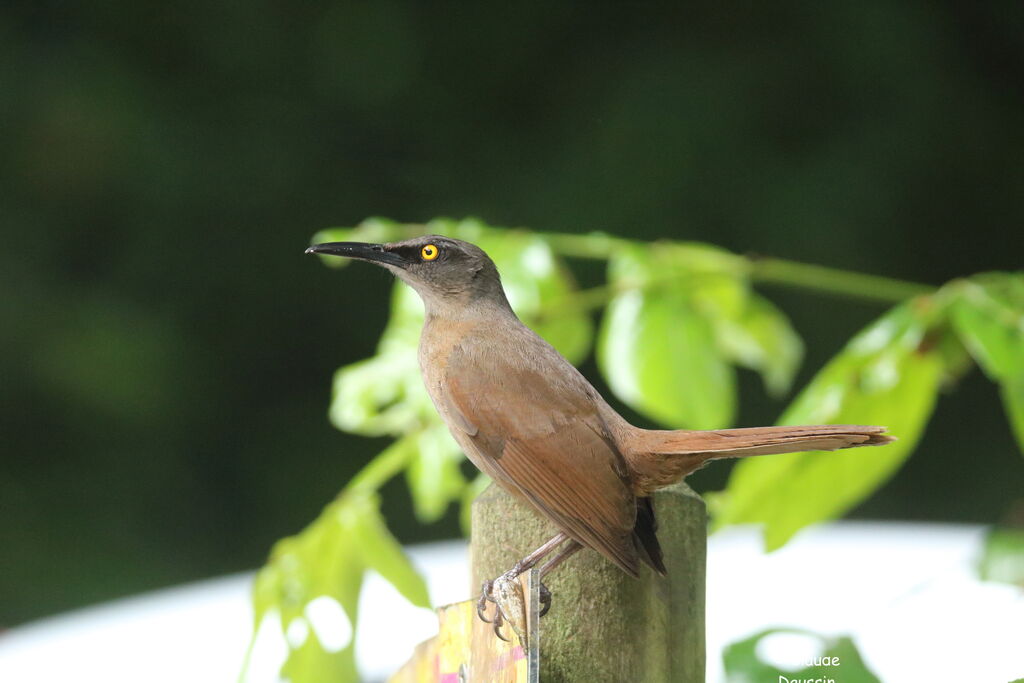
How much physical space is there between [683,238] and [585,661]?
295 centimetres

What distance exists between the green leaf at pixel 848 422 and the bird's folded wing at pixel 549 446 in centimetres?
37

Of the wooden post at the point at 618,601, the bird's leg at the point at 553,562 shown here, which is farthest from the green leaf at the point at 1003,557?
the bird's leg at the point at 553,562

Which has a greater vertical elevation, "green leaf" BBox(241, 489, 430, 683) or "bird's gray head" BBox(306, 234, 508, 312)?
"bird's gray head" BBox(306, 234, 508, 312)

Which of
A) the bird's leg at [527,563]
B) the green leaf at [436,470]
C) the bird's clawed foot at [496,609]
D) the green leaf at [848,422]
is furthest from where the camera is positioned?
the green leaf at [436,470]

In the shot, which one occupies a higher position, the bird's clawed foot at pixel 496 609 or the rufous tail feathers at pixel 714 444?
the rufous tail feathers at pixel 714 444

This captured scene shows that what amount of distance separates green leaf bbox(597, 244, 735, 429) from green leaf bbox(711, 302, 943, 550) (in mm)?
139

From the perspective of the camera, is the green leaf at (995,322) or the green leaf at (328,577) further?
the green leaf at (328,577)

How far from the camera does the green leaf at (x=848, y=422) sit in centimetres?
162

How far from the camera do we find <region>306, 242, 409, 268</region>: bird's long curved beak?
1.47 meters

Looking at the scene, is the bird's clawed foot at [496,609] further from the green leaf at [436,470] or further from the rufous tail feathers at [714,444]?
the green leaf at [436,470]

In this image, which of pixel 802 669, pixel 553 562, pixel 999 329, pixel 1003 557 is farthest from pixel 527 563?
pixel 1003 557

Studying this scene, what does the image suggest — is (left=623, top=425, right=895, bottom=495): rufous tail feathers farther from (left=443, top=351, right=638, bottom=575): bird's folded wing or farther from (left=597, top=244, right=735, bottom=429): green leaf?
(left=597, top=244, right=735, bottom=429): green leaf

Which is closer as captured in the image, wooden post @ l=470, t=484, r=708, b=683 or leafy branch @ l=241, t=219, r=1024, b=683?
wooden post @ l=470, t=484, r=708, b=683

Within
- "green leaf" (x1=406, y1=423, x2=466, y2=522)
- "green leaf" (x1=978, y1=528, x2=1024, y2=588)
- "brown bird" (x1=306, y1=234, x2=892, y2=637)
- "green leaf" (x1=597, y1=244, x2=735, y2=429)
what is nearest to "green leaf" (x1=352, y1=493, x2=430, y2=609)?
"green leaf" (x1=406, y1=423, x2=466, y2=522)
